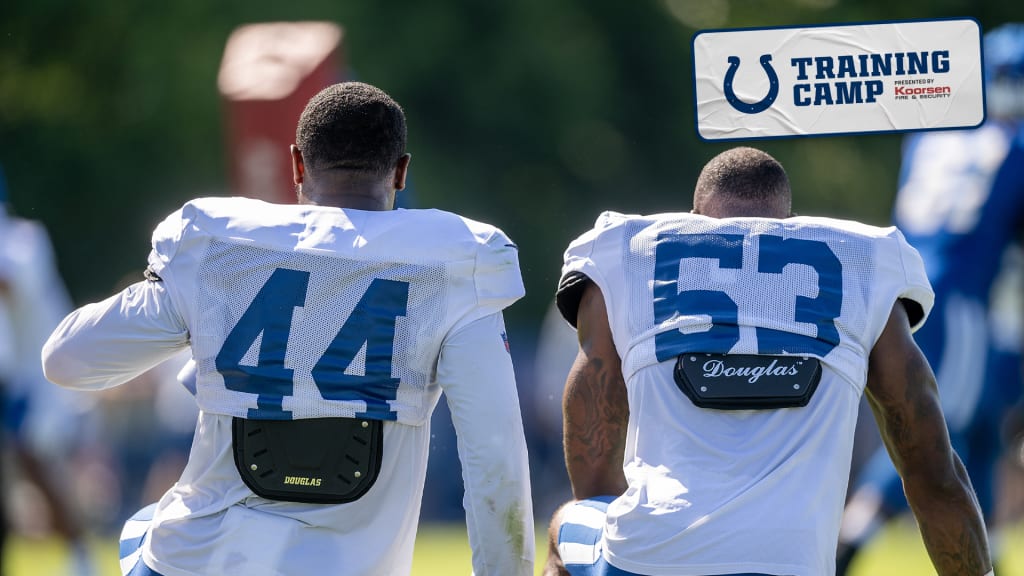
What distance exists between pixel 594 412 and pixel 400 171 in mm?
806

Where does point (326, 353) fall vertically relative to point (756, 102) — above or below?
below

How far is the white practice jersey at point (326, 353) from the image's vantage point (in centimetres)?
373

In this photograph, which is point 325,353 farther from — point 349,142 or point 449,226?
point 349,142

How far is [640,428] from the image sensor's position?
12.7 feet

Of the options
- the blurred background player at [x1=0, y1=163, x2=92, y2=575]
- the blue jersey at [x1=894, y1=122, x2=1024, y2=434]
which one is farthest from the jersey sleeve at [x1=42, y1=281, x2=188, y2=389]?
the blurred background player at [x1=0, y1=163, x2=92, y2=575]

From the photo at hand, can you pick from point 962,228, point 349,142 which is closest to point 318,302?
point 349,142

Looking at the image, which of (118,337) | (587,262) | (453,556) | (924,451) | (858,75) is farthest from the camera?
(453,556)

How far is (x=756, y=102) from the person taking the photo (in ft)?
14.5

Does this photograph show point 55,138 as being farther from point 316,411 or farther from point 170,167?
point 316,411

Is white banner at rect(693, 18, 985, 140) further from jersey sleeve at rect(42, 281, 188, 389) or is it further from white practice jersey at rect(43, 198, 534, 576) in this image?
jersey sleeve at rect(42, 281, 188, 389)

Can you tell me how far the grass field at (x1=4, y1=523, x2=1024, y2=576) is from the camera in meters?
9.82

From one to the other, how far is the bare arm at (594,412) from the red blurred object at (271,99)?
229 cm

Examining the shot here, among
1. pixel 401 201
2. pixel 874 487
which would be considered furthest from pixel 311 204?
pixel 874 487

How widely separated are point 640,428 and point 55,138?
1807cm
